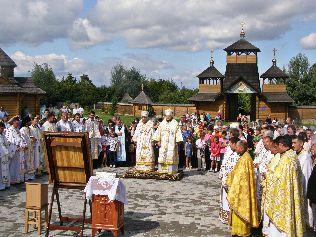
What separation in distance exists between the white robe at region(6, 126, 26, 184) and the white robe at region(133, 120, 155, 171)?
3.84 m

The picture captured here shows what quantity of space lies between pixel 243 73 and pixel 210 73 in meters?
3.98

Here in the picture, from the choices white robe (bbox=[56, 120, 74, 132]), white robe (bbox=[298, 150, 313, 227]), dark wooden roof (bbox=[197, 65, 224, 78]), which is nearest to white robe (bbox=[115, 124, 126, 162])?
white robe (bbox=[56, 120, 74, 132])

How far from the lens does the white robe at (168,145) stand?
15562mm

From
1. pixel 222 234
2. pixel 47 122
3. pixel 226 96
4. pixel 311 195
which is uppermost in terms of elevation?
pixel 226 96

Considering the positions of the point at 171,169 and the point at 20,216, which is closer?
the point at 20,216

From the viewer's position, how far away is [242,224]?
8578mm

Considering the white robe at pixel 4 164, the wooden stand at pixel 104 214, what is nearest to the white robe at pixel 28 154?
the white robe at pixel 4 164

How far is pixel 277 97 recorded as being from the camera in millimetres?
48406

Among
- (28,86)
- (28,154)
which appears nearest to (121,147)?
(28,154)

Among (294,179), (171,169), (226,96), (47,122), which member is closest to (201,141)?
(171,169)

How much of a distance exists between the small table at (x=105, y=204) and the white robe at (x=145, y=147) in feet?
23.2

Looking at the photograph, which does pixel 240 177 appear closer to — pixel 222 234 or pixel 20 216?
pixel 222 234

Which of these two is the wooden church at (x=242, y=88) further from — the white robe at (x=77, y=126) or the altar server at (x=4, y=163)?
the altar server at (x=4, y=163)

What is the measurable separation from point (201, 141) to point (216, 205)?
20.1ft
